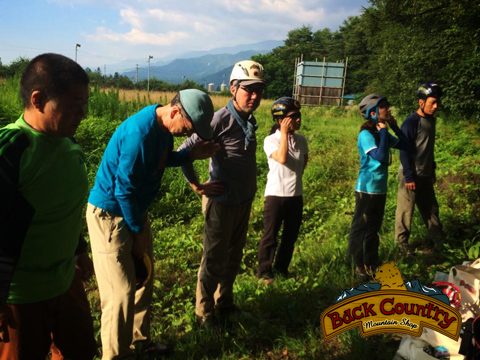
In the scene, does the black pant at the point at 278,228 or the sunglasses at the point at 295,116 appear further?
the black pant at the point at 278,228

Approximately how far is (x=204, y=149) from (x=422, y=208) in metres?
2.96

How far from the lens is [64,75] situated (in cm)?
156

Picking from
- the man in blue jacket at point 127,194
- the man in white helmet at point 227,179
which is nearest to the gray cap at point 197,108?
the man in blue jacket at point 127,194

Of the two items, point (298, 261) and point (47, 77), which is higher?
point (47, 77)

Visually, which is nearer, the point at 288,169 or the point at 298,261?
the point at 288,169

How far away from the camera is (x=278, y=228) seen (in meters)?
3.56

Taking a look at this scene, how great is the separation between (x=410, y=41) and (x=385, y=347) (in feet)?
48.0

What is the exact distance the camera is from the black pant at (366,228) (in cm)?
347

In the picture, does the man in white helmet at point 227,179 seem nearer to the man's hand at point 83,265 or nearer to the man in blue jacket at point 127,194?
the man in blue jacket at point 127,194

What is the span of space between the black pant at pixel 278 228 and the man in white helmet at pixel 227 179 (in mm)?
703

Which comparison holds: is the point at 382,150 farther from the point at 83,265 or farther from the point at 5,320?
the point at 5,320

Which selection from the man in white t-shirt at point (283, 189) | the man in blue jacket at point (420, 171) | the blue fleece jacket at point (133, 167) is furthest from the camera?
Result: the man in blue jacket at point (420, 171)

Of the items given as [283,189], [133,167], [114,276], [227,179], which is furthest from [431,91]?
[114,276]

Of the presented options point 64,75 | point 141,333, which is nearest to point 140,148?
point 64,75
